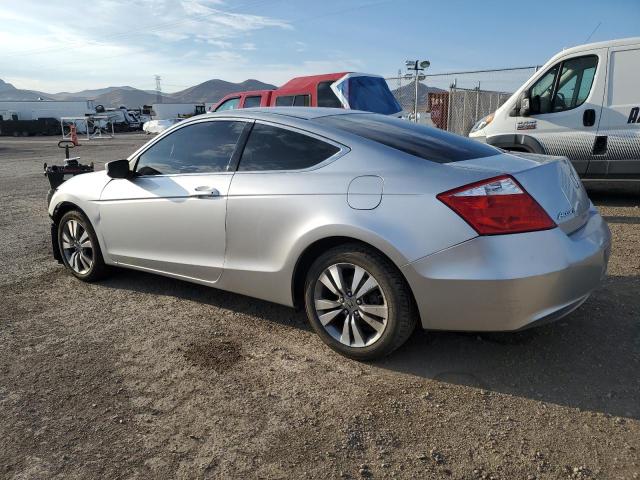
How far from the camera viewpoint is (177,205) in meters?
3.81

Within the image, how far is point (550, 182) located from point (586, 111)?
5.09 m

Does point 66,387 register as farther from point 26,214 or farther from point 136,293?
point 26,214

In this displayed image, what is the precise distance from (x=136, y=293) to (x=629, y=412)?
12.2ft

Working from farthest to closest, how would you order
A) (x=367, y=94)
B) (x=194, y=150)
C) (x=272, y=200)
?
(x=367, y=94)
(x=194, y=150)
(x=272, y=200)

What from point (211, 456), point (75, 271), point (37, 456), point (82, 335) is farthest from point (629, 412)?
point (75, 271)

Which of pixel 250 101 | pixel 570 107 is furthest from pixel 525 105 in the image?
pixel 250 101

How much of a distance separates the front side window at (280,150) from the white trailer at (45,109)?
2438 inches

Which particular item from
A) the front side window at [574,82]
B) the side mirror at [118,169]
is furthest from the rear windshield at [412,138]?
the front side window at [574,82]

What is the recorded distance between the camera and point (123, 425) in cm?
261

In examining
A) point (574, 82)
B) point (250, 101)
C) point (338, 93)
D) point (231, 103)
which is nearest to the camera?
point (574, 82)

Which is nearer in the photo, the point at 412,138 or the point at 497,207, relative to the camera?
the point at 497,207

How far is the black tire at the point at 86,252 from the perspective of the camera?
14.9 ft

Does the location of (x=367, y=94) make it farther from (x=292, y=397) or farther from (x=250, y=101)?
(x=292, y=397)

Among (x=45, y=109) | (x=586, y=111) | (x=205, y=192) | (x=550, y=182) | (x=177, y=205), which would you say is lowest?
(x=177, y=205)
